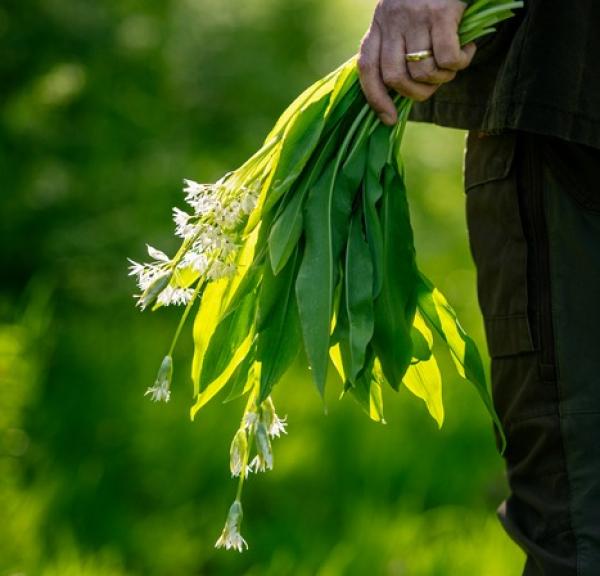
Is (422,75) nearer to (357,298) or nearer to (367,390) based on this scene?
(357,298)

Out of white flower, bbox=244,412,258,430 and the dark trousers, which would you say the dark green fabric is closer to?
the dark trousers

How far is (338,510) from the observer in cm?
438

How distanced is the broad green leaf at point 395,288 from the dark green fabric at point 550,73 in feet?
0.79

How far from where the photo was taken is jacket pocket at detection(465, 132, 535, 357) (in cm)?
218

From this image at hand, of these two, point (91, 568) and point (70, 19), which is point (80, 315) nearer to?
point (70, 19)

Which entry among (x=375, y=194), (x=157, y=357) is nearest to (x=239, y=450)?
(x=375, y=194)

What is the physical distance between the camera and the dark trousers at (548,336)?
6.84 feet

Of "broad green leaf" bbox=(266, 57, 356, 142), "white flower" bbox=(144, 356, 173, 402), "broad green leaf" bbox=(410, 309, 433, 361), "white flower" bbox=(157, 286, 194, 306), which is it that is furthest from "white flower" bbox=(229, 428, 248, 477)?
"broad green leaf" bbox=(266, 57, 356, 142)

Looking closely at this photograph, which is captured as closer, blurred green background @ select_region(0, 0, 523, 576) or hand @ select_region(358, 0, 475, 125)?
hand @ select_region(358, 0, 475, 125)

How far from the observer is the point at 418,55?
1.97 m

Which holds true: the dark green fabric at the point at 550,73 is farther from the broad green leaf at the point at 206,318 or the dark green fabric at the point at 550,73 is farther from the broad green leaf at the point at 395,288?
the broad green leaf at the point at 206,318

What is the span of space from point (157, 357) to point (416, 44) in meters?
3.25

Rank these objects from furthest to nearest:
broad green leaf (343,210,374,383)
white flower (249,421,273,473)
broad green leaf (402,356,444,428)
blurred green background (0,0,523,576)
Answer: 1. blurred green background (0,0,523,576)
2. broad green leaf (402,356,444,428)
3. broad green leaf (343,210,374,383)
4. white flower (249,421,273,473)

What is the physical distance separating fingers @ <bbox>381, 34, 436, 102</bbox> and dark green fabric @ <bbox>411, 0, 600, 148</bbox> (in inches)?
7.2
